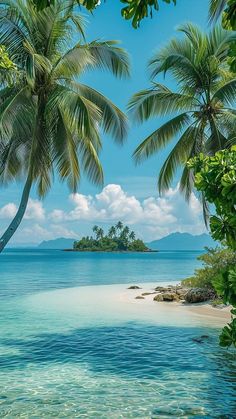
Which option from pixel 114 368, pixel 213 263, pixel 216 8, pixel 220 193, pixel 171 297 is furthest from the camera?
pixel 213 263

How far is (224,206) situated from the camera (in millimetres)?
4570

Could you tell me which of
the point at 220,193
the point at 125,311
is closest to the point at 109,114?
the point at 125,311

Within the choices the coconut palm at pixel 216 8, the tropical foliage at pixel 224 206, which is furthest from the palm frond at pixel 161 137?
the tropical foliage at pixel 224 206

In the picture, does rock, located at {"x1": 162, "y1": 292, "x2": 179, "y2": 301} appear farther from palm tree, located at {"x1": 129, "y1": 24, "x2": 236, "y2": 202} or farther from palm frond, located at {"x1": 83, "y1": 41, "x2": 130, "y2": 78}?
palm frond, located at {"x1": 83, "y1": 41, "x2": 130, "y2": 78}

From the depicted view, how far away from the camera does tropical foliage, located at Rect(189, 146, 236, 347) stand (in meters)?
4.34

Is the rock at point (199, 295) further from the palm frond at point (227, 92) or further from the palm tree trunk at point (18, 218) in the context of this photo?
the palm tree trunk at point (18, 218)

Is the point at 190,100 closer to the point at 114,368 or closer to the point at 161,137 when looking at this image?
the point at 161,137

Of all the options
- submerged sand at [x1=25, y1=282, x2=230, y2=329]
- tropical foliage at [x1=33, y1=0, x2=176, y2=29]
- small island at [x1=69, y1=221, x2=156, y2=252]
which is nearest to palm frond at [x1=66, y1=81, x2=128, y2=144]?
submerged sand at [x1=25, y1=282, x2=230, y2=329]

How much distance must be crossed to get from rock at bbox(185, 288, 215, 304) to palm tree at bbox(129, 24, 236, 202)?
14.4 feet

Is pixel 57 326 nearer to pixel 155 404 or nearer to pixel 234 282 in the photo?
pixel 155 404

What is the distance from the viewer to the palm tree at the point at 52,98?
1228cm

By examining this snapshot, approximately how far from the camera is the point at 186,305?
60.1 feet

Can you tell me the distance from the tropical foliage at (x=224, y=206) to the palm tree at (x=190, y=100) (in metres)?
11.0

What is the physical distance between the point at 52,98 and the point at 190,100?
21.0ft
